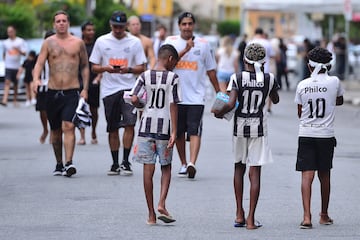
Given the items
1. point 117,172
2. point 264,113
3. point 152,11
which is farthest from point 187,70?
point 152,11

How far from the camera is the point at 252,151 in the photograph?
952 cm

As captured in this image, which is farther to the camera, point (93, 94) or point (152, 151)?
point (93, 94)

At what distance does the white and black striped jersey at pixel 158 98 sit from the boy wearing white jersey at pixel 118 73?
3262 millimetres

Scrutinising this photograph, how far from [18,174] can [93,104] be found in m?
3.91

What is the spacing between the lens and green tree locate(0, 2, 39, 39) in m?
39.7

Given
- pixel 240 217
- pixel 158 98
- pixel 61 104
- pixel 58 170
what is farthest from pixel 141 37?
pixel 240 217

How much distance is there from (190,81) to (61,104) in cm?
155

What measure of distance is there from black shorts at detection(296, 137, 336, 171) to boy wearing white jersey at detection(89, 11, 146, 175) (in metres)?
3.80

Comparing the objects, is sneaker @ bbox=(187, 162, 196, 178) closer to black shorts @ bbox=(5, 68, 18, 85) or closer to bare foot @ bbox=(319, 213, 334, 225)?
bare foot @ bbox=(319, 213, 334, 225)

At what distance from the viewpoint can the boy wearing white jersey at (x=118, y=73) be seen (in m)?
13.1

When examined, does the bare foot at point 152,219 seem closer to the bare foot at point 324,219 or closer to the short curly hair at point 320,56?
the bare foot at point 324,219

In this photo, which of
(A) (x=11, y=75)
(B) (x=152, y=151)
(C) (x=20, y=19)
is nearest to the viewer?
(B) (x=152, y=151)

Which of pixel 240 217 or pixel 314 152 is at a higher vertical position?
pixel 314 152

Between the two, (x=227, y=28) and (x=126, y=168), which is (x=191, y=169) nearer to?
(x=126, y=168)
